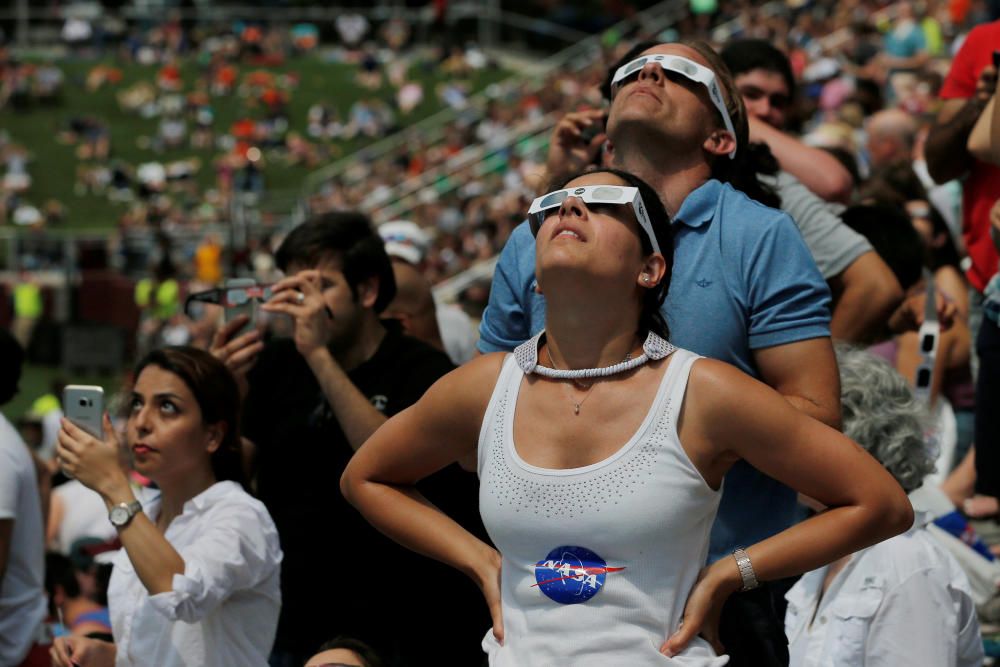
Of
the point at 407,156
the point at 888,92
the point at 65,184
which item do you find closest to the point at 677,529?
the point at 888,92

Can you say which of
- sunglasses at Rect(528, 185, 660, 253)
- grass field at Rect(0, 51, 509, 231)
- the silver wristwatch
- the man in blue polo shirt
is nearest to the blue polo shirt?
the man in blue polo shirt

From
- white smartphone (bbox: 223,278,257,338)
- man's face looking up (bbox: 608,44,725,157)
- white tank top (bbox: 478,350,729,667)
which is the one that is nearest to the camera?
white tank top (bbox: 478,350,729,667)

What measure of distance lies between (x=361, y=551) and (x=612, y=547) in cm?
163

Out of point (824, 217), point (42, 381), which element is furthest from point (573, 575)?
point (42, 381)

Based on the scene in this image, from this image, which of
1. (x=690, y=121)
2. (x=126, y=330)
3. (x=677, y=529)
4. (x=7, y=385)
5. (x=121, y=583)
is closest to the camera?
(x=677, y=529)

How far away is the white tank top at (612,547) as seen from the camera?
8.24 ft

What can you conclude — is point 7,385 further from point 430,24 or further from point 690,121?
point 430,24

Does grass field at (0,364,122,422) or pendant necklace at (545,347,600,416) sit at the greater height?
pendant necklace at (545,347,600,416)

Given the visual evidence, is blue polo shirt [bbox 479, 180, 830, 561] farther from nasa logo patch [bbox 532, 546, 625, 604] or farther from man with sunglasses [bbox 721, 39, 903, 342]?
man with sunglasses [bbox 721, 39, 903, 342]

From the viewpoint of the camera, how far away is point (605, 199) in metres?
2.71

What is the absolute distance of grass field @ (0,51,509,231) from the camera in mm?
31891

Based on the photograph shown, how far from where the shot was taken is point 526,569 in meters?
2.60

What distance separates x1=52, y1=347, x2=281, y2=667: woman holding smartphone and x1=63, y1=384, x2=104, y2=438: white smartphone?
0.02 meters

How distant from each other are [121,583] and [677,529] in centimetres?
173
